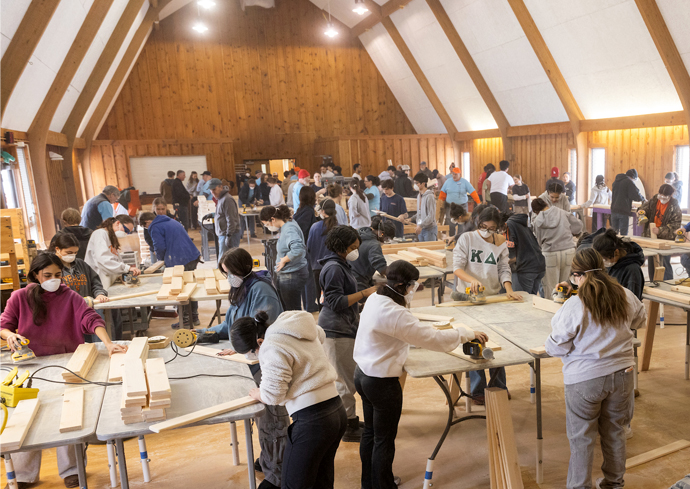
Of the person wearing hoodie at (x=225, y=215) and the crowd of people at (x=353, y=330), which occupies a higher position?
the person wearing hoodie at (x=225, y=215)

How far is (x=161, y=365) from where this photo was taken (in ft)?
10.2

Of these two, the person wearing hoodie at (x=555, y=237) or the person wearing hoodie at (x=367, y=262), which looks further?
the person wearing hoodie at (x=555, y=237)

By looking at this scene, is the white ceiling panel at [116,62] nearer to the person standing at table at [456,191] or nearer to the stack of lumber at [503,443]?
the person standing at table at [456,191]

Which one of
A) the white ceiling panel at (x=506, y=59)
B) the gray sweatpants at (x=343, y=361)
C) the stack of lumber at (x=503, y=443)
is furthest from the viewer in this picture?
the white ceiling panel at (x=506, y=59)

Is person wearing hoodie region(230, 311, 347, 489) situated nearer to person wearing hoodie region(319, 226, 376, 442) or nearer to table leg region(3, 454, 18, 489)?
person wearing hoodie region(319, 226, 376, 442)

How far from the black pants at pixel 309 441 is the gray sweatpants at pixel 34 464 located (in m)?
1.71

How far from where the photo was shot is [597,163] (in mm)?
12180

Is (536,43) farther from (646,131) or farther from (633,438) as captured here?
(633,438)

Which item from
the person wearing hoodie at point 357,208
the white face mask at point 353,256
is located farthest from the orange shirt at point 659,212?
the white face mask at point 353,256

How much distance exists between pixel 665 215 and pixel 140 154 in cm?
1376

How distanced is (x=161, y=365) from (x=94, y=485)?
3.70 feet

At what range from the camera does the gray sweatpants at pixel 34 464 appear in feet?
11.0

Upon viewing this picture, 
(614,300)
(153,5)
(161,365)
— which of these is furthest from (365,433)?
(153,5)

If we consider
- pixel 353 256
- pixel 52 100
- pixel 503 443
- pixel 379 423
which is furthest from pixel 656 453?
pixel 52 100
